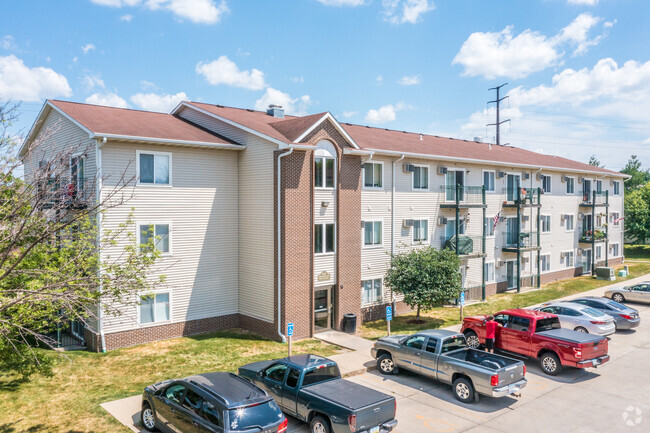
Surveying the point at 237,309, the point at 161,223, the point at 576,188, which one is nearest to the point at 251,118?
the point at 161,223

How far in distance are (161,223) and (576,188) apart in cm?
3329

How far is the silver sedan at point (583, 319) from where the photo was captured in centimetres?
1941

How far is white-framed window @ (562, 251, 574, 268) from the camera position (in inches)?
1449

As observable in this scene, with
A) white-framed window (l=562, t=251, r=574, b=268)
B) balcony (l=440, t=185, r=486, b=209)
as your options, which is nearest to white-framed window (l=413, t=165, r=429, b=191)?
balcony (l=440, t=185, r=486, b=209)

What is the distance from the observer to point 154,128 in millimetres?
19828

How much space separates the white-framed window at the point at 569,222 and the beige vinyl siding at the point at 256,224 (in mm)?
27138

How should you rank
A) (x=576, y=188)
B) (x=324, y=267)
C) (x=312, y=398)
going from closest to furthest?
Result: (x=312, y=398) < (x=324, y=267) < (x=576, y=188)

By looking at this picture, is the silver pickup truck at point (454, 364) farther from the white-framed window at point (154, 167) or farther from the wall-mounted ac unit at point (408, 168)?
the wall-mounted ac unit at point (408, 168)

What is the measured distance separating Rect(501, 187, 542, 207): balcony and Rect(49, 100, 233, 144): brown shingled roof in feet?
63.0

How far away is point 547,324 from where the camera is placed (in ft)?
55.2

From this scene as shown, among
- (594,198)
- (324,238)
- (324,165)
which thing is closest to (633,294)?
(594,198)

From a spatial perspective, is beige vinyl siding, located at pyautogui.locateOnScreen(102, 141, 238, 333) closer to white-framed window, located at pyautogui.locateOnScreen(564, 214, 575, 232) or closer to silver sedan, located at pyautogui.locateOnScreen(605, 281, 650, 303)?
silver sedan, located at pyautogui.locateOnScreen(605, 281, 650, 303)

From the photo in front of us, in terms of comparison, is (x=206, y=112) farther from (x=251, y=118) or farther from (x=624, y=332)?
(x=624, y=332)

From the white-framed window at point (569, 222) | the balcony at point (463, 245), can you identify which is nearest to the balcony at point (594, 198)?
the white-framed window at point (569, 222)
